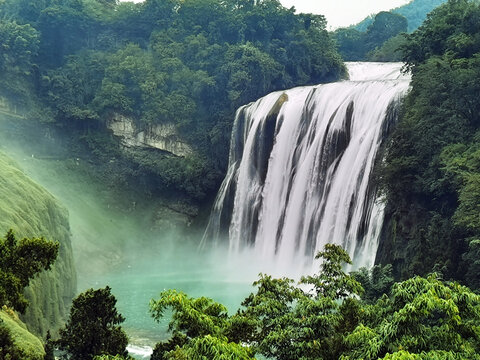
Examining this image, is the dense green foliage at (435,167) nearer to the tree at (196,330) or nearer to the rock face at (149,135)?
the tree at (196,330)

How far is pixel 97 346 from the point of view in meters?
11.3

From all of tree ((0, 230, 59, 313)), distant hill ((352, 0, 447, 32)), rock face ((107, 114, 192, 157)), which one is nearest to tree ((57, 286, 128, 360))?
tree ((0, 230, 59, 313))

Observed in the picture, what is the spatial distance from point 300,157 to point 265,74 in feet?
51.1

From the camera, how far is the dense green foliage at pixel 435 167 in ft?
64.6

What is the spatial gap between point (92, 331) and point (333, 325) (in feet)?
16.4

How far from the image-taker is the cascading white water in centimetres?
2595

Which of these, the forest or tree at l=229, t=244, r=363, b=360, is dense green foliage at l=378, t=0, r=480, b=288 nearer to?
the forest

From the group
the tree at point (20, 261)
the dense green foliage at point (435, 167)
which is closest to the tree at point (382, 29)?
the dense green foliage at point (435, 167)

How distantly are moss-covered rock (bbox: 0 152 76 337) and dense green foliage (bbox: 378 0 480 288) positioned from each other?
12.9 meters

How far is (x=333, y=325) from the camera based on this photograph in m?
9.48

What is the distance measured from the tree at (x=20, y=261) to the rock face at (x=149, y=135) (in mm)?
34526

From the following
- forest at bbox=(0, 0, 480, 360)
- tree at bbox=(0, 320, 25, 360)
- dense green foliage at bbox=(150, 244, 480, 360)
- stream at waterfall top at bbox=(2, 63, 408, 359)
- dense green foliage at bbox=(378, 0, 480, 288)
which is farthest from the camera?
stream at waterfall top at bbox=(2, 63, 408, 359)

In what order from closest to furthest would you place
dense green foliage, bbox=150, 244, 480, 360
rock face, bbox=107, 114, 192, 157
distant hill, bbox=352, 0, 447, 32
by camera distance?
dense green foliage, bbox=150, 244, 480, 360
rock face, bbox=107, 114, 192, 157
distant hill, bbox=352, 0, 447, 32

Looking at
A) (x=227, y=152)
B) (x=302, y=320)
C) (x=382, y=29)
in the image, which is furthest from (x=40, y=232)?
(x=382, y=29)
